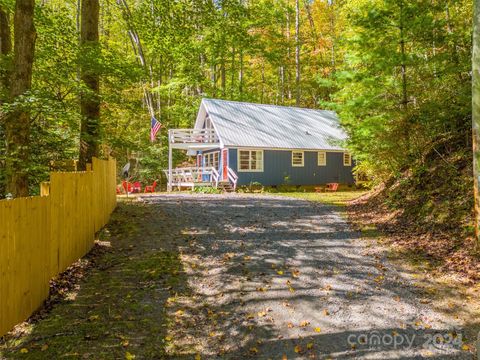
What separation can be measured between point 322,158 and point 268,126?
4222mm

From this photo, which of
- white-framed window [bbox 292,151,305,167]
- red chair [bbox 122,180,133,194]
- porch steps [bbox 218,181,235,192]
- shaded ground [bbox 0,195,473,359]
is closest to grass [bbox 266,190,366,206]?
porch steps [bbox 218,181,235,192]

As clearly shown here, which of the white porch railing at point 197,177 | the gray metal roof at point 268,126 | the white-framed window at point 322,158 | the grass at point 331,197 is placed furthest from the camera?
the white-framed window at point 322,158

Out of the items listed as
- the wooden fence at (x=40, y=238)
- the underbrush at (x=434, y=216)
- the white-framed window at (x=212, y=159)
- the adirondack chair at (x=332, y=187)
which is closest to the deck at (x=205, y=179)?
the white-framed window at (x=212, y=159)

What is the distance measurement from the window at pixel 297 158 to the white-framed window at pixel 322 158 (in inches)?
55.1

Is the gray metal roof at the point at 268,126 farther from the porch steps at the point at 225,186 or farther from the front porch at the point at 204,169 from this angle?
the porch steps at the point at 225,186

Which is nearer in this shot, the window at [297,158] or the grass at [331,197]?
the grass at [331,197]

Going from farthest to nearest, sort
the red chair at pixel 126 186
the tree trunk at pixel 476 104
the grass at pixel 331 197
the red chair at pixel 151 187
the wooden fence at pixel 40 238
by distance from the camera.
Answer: the red chair at pixel 151 187 → the red chair at pixel 126 186 → the grass at pixel 331 197 → the tree trunk at pixel 476 104 → the wooden fence at pixel 40 238

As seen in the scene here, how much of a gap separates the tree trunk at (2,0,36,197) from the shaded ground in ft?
6.63

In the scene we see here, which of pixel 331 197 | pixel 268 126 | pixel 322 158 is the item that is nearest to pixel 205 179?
pixel 268 126

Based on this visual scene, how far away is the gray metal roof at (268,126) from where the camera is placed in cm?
2214

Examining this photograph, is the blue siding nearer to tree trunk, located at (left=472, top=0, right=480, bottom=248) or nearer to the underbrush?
the underbrush

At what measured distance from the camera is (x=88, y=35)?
8.80 metres

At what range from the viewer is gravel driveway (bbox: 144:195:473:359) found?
3674 millimetres

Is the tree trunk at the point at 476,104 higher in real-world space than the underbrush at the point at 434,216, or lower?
higher
